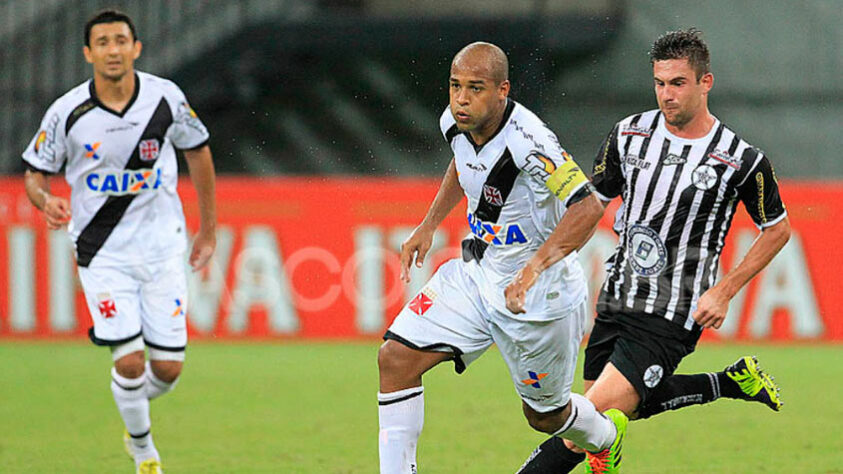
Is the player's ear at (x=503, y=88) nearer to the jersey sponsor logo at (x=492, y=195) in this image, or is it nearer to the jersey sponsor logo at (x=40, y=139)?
the jersey sponsor logo at (x=492, y=195)

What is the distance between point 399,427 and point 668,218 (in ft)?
5.10

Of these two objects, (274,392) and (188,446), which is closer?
(188,446)

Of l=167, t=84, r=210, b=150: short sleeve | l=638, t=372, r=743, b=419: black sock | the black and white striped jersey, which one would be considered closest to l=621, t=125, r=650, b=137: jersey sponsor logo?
the black and white striped jersey

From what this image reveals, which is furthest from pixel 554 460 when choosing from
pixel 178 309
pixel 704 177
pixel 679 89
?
pixel 178 309

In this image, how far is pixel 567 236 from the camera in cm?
508

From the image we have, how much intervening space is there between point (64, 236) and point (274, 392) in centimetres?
345

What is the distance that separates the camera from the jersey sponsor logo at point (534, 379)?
548 cm

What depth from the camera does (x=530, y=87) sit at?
11125 mm

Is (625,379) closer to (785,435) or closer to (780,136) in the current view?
(785,435)

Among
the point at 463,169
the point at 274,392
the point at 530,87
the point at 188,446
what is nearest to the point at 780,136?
the point at 530,87

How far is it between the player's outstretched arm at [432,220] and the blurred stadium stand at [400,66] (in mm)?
→ 9789

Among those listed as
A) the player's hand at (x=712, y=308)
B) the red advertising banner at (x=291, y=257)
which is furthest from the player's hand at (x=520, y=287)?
the red advertising banner at (x=291, y=257)

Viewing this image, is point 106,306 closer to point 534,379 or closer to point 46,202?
point 46,202

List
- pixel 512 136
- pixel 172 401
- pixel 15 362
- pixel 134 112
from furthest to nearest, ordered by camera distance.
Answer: pixel 15 362 → pixel 172 401 → pixel 134 112 → pixel 512 136
